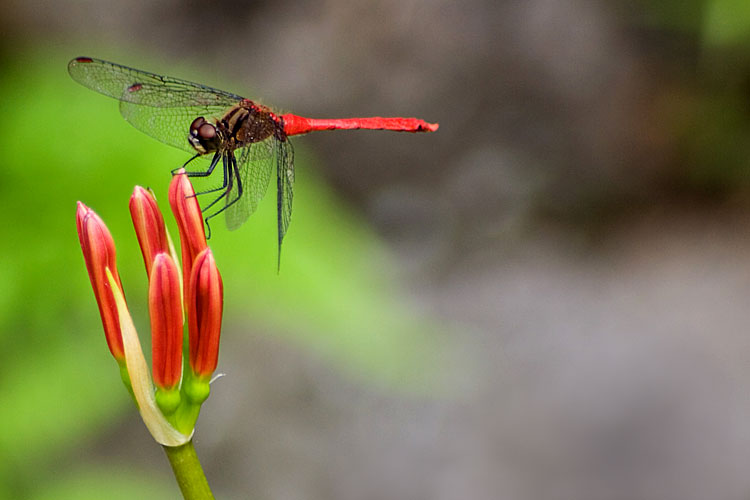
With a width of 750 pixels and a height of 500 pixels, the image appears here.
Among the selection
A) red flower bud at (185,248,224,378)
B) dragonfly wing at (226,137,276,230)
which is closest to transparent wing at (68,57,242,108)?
dragonfly wing at (226,137,276,230)

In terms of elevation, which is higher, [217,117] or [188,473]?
[217,117]

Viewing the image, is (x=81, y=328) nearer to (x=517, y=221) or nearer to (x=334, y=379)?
(x=334, y=379)

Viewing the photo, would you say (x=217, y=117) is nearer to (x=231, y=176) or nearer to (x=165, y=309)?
(x=231, y=176)

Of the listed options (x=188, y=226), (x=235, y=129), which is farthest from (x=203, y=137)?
(x=188, y=226)

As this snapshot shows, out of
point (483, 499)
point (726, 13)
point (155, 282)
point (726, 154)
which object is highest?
point (726, 13)

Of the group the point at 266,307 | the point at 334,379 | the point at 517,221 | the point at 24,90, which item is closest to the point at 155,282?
the point at 266,307

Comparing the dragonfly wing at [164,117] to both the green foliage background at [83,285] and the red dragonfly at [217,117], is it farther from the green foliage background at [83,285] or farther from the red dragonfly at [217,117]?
the green foliage background at [83,285]
